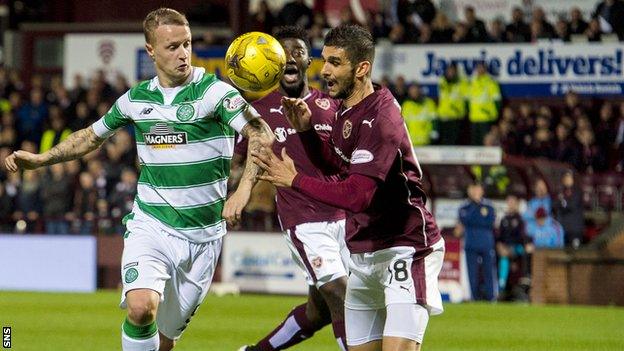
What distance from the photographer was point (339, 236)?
366 inches

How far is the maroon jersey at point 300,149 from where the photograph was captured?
9.20 m

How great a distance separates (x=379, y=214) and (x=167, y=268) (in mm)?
1415

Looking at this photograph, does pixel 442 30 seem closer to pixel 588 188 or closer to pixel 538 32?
pixel 538 32

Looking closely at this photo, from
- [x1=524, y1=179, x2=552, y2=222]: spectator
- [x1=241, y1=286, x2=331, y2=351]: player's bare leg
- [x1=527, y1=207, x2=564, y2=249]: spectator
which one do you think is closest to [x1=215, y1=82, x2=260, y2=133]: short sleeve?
[x1=241, y1=286, x2=331, y2=351]: player's bare leg

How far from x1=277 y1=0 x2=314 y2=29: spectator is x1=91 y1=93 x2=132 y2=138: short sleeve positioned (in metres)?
16.4

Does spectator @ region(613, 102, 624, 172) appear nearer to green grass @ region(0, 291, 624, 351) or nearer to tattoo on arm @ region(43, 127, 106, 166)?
green grass @ region(0, 291, 624, 351)

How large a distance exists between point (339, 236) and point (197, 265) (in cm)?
167

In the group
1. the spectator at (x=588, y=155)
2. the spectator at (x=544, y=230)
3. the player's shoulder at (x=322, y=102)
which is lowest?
the spectator at (x=544, y=230)

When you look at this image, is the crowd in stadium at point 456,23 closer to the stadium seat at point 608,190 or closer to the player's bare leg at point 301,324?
the stadium seat at point 608,190

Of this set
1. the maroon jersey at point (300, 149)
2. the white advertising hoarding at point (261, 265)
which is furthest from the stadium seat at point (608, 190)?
the maroon jersey at point (300, 149)

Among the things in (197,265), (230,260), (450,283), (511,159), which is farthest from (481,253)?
(197,265)

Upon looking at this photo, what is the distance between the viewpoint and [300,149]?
9320 mm

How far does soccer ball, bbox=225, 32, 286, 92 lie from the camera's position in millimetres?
8078

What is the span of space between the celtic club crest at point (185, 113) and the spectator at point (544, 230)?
12.3 meters
